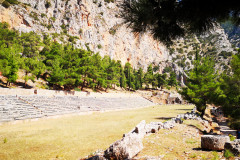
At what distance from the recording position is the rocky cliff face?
2264 inches

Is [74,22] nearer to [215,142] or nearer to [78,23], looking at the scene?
[78,23]

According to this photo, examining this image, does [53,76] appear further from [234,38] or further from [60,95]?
[234,38]

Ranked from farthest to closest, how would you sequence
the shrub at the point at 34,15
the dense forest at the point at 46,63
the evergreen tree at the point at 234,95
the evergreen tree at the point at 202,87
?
1. the shrub at the point at 34,15
2. the dense forest at the point at 46,63
3. the evergreen tree at the point at 202,87
4. the evergreen tree at the point at 234,95

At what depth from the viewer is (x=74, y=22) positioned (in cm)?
7838

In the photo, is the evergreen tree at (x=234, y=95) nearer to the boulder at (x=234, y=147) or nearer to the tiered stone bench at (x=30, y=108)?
the boulder at (x=234, y=147)

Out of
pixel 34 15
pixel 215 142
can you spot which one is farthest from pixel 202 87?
pixel 34 15

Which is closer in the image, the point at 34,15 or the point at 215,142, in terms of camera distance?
the point at 215,142

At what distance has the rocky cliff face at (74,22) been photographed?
57.5 m

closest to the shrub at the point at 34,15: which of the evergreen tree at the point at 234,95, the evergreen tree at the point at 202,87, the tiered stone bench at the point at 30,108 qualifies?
the tiered stone bench at the point at 30,108

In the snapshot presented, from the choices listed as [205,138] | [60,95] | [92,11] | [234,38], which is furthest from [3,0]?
[234,38]

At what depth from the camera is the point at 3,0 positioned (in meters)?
53.8

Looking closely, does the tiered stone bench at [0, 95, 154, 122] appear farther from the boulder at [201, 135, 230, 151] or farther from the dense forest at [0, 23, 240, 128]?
the boulder at [201, 135, 230, 151]

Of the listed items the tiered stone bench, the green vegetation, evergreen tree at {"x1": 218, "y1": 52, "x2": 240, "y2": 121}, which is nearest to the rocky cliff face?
the green vegetation

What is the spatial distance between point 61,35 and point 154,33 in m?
75.0
